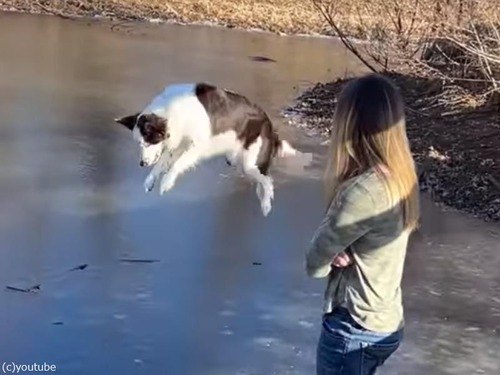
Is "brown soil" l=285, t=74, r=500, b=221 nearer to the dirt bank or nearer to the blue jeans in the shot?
the blue jeans

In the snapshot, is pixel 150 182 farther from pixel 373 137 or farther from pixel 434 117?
pixel 434 117

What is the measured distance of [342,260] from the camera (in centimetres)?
338

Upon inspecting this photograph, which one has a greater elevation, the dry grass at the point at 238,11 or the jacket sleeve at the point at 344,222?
the jacket sleeve at the point at 344,222

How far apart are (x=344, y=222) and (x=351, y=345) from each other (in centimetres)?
46

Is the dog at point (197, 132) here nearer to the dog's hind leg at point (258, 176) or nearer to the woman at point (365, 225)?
the dog's hind leg at point (258, 176)

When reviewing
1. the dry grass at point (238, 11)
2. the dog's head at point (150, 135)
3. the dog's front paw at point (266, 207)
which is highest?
the dog's head at point (150, 135)

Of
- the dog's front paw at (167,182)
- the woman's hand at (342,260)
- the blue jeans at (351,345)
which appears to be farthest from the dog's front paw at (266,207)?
the woman's hand at (342,260)

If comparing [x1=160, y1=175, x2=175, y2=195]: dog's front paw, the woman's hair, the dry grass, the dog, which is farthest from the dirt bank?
the woman's hair

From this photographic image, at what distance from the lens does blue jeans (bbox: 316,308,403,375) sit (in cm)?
343

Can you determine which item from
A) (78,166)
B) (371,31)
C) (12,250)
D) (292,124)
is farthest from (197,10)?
(12,250)

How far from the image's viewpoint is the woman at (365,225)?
330cm

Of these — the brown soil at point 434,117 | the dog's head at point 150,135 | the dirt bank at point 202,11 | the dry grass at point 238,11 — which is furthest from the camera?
the dirt bank at point 202,11

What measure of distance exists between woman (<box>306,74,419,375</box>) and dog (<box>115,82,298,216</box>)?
3532mm

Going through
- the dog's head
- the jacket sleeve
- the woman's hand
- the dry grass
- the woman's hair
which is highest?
the woman's hair
